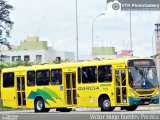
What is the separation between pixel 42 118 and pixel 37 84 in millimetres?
18934

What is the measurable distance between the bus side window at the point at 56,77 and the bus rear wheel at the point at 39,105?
1.71 m

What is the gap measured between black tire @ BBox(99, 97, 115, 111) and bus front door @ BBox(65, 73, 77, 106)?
2332mm

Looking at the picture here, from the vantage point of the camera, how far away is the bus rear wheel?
117ft

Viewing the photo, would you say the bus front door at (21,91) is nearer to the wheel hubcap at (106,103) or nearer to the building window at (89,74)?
the building window at (89,74)

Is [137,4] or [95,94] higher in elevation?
[137,4]

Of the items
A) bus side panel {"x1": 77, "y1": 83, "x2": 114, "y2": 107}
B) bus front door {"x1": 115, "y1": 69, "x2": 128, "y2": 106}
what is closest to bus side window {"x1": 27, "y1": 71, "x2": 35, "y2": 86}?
bus side panel {"x1": 77, "y1": 83, "x2": 114, "y2": 107}

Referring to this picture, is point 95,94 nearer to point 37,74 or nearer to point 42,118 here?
point 37,74

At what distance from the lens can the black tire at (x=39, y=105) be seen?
117ft

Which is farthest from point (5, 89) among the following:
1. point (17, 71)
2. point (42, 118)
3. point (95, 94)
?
point (42, 118)

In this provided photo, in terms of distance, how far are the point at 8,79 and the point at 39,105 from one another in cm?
357

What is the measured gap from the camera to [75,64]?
33.4 m

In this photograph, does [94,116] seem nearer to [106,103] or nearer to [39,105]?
[106,103]

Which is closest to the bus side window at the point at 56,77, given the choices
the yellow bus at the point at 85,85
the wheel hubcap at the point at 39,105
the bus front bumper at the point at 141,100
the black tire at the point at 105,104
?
the yellow bus at the point at 85,85

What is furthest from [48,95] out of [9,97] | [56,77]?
[9,97]
